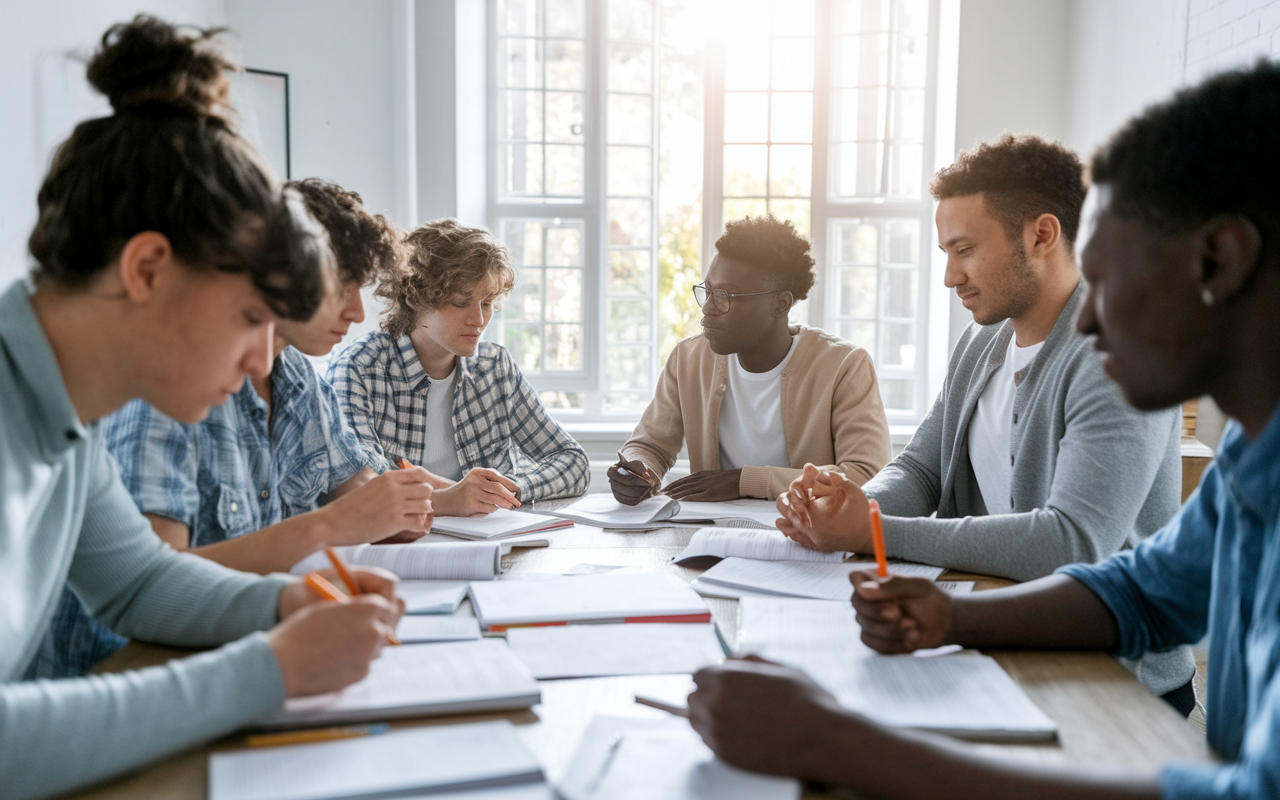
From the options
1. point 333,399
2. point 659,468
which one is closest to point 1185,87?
point 333,399

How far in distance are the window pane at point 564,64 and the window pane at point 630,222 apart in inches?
22.3

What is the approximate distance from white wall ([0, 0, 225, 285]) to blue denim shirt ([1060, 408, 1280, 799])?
2402 mm

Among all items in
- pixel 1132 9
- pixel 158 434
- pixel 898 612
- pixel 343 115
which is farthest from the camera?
pixel 343 115

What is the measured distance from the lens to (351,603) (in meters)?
0.89

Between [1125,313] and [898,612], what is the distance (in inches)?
16.2

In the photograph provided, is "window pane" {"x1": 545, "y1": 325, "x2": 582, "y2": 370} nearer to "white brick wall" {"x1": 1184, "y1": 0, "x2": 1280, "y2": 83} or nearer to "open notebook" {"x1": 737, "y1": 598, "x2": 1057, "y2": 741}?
"white brick wall" {"x1": 1184, "y1": 0, "x2": 1280, "y2": 83}

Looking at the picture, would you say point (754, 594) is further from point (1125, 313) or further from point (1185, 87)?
point (1185, 87)

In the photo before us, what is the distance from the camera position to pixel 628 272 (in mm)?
4469

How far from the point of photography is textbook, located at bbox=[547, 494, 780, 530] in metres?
1.85

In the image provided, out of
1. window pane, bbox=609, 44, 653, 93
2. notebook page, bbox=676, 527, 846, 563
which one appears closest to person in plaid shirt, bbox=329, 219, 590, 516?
notebook page, bbox=676, 527, 846, 563

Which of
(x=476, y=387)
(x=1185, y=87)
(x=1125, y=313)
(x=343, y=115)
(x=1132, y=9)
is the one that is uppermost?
(x=1132, y=9)

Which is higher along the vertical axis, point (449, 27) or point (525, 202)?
point (449, 27)

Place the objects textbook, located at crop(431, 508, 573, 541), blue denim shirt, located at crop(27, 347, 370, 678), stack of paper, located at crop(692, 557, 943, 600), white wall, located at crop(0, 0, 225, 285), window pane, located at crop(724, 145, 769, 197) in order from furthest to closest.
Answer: window pane, located at crop(724, 145, 769, 197) < white wall, located at crop(0, 0, 225, 285) < textbook, located at crop(431, 508, 573, 541) < stack of paper, located at crop(692, 557, 943, 600) < blue denim shirt, located at crop(27, 347, 370, 678)

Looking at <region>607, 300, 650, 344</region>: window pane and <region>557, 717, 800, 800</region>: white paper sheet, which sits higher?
<region>607, 300, 650, 344</region>: window pane
